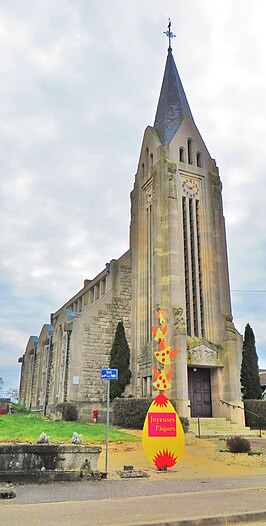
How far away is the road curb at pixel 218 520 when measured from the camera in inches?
247

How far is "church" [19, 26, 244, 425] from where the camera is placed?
28625mm

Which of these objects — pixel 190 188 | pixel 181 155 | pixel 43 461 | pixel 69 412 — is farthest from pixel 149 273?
pixel 43 461

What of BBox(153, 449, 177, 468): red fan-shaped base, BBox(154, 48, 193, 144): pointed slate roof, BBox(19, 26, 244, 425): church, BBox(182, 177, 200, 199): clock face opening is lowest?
BBox(153, 449, 177, 468): red fan-shaped base

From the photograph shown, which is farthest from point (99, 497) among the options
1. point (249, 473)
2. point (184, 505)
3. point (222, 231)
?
point (222, 231)

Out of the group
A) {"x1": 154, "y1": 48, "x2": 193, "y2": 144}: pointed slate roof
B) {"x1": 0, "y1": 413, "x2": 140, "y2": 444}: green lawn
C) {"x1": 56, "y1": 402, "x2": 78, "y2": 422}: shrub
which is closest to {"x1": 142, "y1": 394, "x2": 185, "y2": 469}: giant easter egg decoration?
{"x1": 0, "y1": 413, "x2": 140, "y2": 444}: green lawn

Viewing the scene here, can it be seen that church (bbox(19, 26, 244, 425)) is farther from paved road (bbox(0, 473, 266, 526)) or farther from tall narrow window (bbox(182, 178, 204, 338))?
paved road (bbox(0, 473, 266, 526))

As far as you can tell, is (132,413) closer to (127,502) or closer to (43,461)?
(43,461)

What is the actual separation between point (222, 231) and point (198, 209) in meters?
2.43

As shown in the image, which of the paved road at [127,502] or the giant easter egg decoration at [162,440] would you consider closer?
the paved road at [127,502]

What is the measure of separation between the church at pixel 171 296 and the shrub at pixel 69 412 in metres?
0.54

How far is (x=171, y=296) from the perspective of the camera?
1121 inches

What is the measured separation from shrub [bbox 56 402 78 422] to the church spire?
19.9 meters

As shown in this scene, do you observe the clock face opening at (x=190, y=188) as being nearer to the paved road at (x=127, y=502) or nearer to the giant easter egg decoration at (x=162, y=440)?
the giant easter egg decoration at (x=162, y=440)

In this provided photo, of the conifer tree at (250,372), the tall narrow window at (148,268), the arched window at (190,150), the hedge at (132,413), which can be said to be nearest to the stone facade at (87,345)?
the tall narrow window at (148,268)
